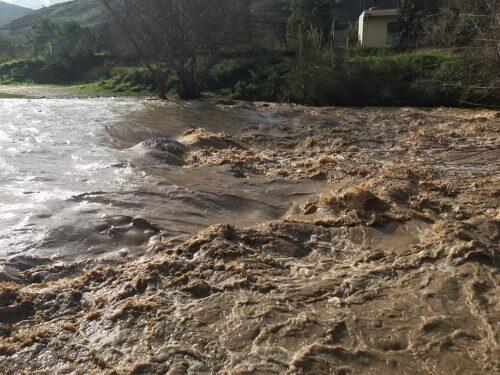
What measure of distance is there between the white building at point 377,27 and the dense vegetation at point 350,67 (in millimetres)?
1228

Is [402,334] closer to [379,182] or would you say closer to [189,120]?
[379,182]

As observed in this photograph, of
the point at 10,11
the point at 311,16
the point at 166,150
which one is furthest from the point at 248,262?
the point at 10,11

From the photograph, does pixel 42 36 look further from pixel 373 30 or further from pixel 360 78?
pixel 360 78

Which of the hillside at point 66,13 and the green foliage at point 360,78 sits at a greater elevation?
the hillside at point 66,13

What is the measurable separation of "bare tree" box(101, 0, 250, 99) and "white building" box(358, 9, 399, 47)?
10.4m

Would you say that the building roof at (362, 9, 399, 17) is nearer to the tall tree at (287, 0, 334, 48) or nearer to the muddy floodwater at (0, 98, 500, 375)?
the tall tree at (287, 0, 334, 48)


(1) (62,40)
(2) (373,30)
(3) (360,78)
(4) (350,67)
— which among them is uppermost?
(1) (62,40)

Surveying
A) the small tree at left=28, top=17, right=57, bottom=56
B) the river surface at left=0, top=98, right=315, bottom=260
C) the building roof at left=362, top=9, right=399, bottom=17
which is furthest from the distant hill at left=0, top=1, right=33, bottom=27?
the river surface at left=0, top=98, right=315, bottom=260

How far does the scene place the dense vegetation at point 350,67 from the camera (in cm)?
1518

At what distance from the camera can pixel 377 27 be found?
31.1m

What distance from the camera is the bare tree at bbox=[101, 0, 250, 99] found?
2186cm

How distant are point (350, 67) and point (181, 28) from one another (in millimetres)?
7377

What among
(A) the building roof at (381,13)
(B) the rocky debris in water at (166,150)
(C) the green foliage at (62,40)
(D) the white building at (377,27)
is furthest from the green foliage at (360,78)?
(C) the green foliage at (62,40)

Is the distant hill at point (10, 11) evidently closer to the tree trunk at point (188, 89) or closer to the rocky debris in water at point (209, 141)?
the tree trunk at point (188, 89)
